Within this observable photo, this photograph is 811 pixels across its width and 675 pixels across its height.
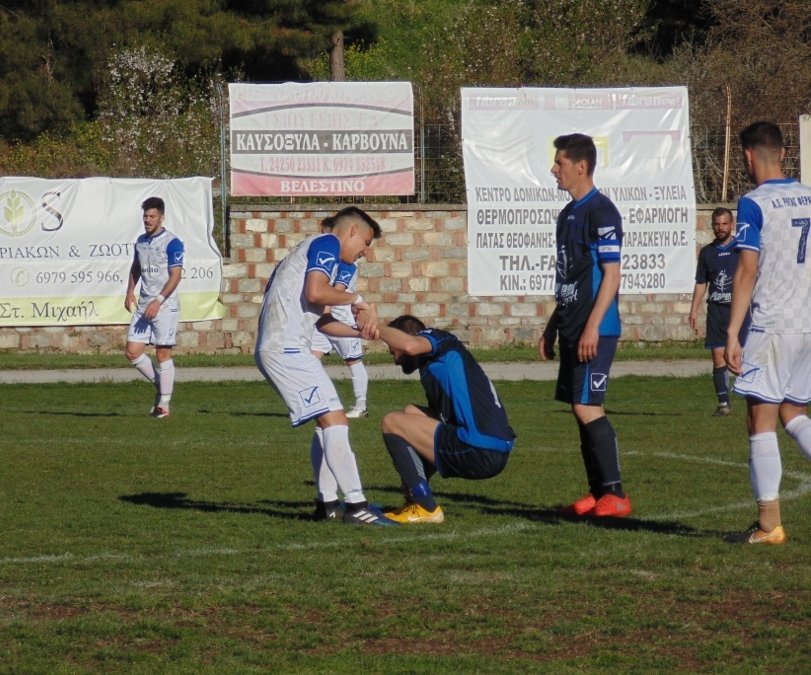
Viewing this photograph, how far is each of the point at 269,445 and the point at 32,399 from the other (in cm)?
588

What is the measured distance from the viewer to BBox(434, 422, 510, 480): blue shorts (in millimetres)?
8234

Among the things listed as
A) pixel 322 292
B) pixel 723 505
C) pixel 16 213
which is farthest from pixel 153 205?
pixel 16 213

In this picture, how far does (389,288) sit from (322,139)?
278cm

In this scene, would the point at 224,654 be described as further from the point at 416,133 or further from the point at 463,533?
the point at 416,133

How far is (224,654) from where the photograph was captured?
5613 mm

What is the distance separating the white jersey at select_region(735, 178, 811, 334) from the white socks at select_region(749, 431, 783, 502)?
584mm

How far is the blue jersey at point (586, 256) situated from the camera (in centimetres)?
855

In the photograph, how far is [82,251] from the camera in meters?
24.0

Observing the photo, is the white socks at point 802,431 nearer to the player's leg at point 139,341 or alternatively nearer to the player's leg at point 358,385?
the player's leg at point 358,385

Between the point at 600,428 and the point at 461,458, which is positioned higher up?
the point at 600,428

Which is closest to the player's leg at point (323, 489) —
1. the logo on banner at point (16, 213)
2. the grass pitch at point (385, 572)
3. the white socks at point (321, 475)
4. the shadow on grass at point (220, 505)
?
the white socks at point (321, 475)

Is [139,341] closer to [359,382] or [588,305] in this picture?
[359,382]

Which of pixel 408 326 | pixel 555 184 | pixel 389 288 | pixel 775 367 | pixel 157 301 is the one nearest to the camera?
pixel 775 367

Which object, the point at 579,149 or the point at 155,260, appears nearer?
the point at 579,149
